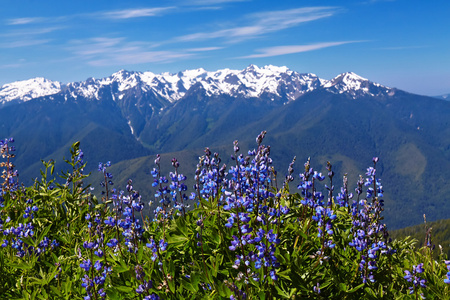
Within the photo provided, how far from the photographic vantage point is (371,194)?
5.30m

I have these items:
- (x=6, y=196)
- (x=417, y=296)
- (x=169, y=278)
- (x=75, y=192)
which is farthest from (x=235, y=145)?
(x=6, y=196)

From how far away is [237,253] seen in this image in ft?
14.9

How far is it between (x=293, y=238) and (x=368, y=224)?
1046mm

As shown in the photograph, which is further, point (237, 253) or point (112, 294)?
point (237, 253)

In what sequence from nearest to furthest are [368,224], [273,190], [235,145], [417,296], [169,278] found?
[169,278] → [417,296] → [368,224] → [235,145] → [273,190]

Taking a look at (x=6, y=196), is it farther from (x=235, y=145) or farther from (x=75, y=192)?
(x=235, y=145)

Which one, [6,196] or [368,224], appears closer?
[368,224]

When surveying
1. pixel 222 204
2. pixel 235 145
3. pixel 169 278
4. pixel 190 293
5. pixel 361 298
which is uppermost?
pixel 235 145

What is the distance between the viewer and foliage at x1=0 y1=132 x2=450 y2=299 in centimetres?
393

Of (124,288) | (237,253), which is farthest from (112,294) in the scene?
(237,253)

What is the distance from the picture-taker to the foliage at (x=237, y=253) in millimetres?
3932

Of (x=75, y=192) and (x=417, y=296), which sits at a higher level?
(x=75, y=192)

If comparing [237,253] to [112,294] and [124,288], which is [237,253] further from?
[112,294]

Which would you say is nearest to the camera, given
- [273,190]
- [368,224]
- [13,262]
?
[368,224]
